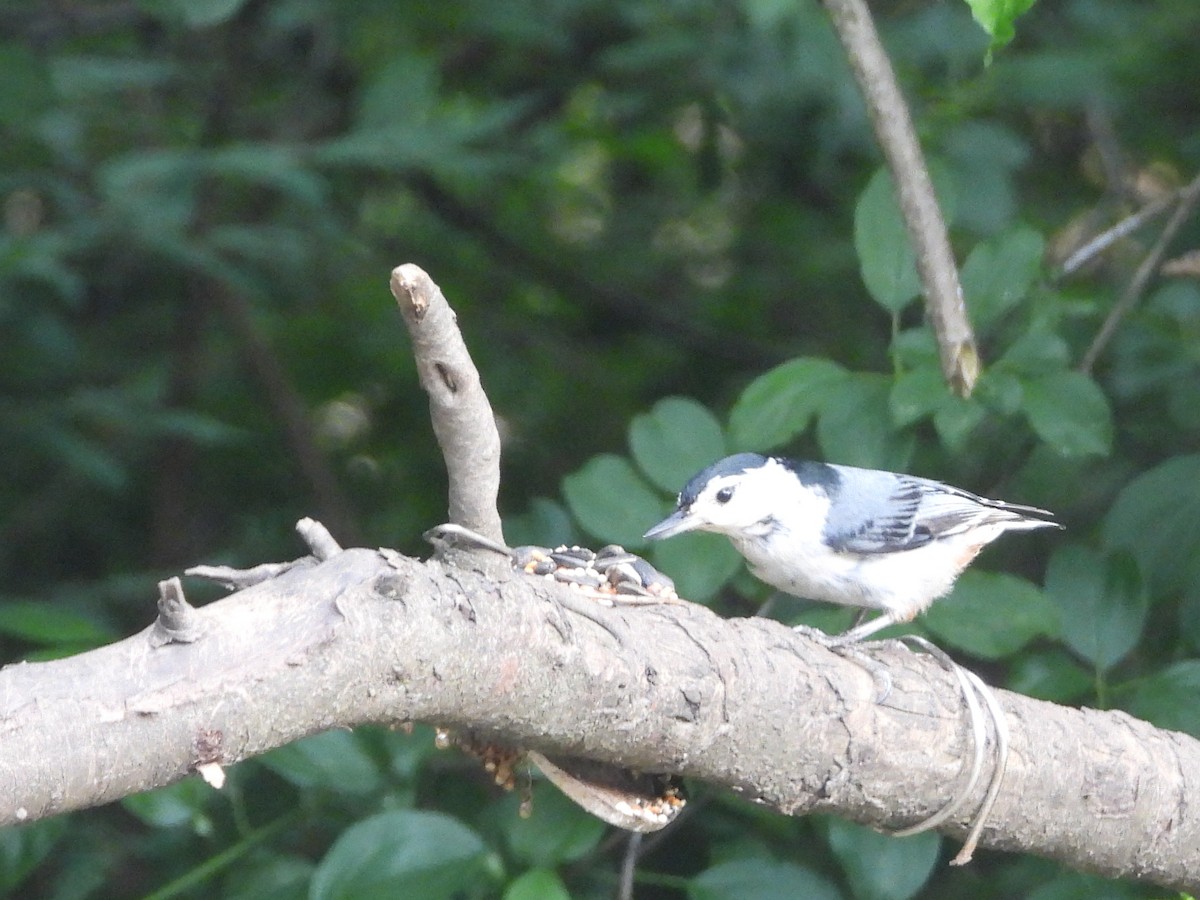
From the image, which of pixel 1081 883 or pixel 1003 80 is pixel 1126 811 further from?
pixel 1003 80

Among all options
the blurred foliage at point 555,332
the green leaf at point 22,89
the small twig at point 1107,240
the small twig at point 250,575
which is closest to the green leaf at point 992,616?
the blurred foliage at point 555,332

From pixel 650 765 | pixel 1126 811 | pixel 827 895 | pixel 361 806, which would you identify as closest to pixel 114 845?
pixel 361 806

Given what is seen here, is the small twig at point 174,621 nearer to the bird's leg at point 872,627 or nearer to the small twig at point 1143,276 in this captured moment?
the bird's leg at point 872,627

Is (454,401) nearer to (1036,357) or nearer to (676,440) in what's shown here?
(676,440)

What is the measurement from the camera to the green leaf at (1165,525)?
2.12m

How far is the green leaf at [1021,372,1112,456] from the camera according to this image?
2043 millimetres

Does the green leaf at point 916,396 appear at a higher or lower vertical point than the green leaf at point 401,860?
higher

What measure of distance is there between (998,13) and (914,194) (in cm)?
71

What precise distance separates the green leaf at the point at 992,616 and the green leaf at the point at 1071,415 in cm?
21

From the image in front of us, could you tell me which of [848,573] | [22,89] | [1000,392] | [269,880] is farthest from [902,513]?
[22,89]

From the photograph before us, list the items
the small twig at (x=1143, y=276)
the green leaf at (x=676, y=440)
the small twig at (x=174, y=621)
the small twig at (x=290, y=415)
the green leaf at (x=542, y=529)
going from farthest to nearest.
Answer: the small twig at (x=290, y=415)
the small twig at (x=1143, y=276)
the green leaf at (x=542, y=529)
the green leaf at (x=676, y=440)
the small twig at (x=174, y=621)

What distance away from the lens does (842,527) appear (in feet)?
7.14

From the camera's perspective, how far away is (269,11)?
3.30 metres

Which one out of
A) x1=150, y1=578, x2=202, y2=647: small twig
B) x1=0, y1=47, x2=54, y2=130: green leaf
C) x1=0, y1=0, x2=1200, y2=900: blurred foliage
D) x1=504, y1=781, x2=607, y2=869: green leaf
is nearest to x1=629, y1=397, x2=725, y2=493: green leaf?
x1=0, y1=0, x2=1200, y2=900: blurred foliage
